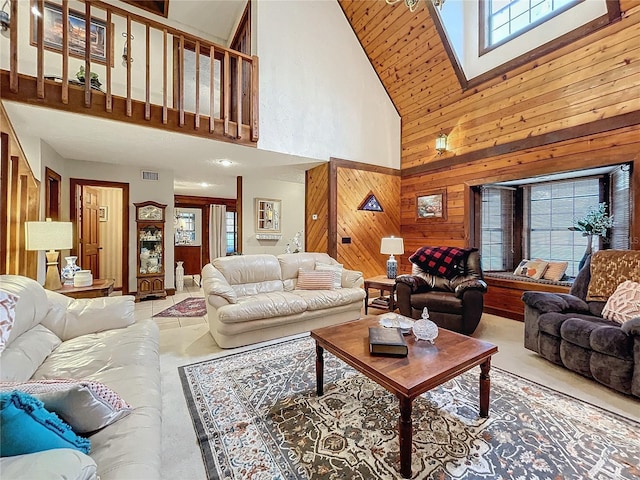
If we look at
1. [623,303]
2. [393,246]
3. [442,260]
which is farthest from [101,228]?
[623,303]

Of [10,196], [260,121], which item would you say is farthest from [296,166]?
[10,196]

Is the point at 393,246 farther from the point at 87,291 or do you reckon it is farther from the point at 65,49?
the point at 65,49

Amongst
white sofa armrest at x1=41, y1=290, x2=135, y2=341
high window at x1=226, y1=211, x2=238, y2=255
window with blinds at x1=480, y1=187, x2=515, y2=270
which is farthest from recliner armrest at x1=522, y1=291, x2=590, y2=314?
high window at x1=226, y1=211, x2=238, y2=255

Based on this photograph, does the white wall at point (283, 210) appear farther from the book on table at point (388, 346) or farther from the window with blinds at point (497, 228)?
the book on table at point (388, 346)

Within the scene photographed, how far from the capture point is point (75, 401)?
1.02 metres

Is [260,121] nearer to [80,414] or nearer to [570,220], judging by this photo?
[80,414]

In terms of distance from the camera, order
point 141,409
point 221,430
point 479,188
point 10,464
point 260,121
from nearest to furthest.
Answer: point 10,464
point 141,409
point 221,430
point 260,121
point 479,188

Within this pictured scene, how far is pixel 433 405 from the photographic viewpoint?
1896 mm

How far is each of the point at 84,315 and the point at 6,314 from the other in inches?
28.6

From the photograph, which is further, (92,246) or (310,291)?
(92,246)

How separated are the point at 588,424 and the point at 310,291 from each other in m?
2.60

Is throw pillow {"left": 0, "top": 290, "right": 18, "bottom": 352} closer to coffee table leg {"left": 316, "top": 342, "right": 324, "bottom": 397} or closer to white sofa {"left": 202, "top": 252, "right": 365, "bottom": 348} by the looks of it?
white sofa {"left": 202, "top": 252, "right": 365, "bottom": 348}

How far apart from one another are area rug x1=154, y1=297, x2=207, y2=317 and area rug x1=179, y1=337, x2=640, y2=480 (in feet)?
6.60

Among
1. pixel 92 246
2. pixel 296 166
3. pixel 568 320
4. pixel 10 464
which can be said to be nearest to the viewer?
pixel 10 464
